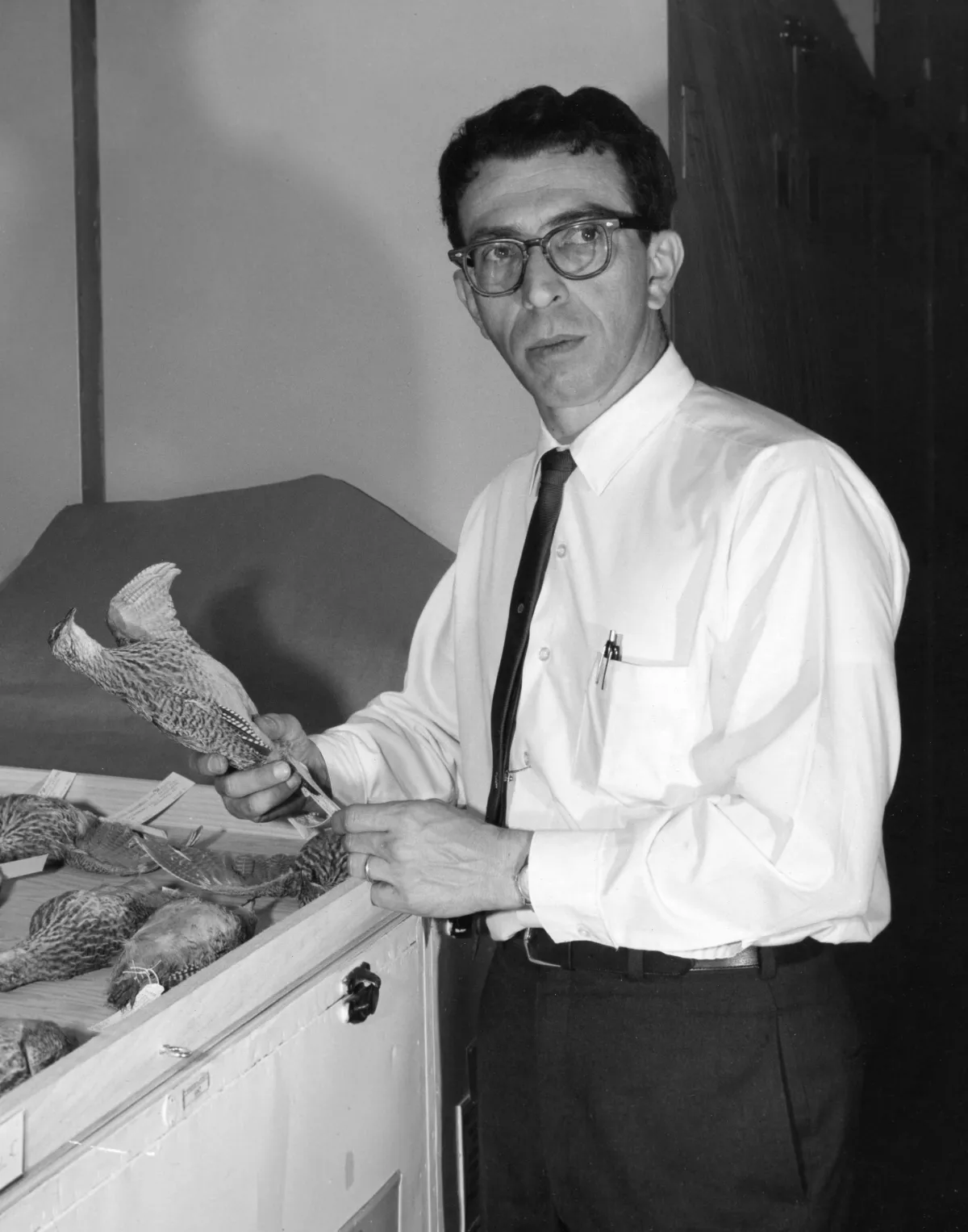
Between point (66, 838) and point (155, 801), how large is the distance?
17 cm

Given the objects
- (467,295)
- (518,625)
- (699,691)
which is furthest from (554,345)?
(699,691)

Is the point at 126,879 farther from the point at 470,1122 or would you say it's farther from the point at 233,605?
the point at 233,605

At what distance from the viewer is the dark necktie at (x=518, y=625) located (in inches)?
53.7

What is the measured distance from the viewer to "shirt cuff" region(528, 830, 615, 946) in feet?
3.78

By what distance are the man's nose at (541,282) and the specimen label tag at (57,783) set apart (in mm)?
978

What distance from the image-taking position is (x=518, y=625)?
1.38 m

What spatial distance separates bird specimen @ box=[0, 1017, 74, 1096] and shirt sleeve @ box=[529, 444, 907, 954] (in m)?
0.43

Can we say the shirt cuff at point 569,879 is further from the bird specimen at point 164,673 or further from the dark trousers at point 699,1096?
the bird specimen at point 164,673

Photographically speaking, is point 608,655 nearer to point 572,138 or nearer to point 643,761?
point 643,761

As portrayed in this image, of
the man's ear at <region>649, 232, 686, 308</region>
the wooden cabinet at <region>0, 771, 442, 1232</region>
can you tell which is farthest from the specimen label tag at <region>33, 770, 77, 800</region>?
the man's ear at <region>649, 232, 686, 308</region>

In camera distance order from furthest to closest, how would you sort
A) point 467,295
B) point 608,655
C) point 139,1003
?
1. point 467,295
2. point 608,655
3. point 139,1003

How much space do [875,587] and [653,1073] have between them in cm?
52

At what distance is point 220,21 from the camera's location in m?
2.47

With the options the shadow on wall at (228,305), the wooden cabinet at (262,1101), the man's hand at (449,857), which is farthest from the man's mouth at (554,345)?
the shadow on wall at (228,305)
